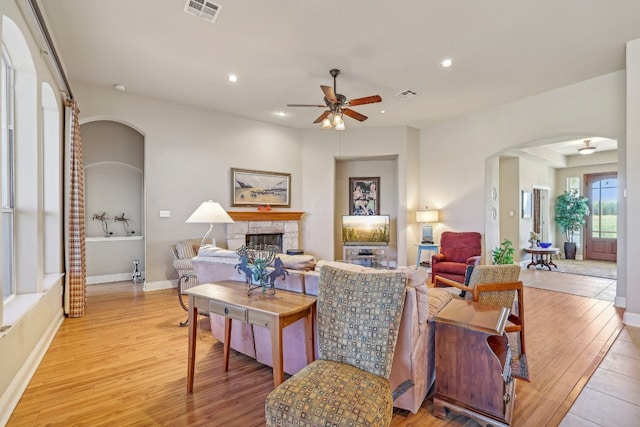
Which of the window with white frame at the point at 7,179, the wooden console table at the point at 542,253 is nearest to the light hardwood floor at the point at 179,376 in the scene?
the window with white frame at the point at 7,179

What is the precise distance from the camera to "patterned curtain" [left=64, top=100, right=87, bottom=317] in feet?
13.0

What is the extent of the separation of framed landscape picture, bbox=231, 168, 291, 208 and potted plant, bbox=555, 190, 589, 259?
7.55 m

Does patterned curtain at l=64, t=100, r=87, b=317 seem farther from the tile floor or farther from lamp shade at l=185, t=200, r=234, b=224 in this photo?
the tile floor

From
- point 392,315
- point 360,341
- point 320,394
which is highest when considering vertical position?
point 392,315

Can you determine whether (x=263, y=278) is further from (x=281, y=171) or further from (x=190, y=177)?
(x=281, y=171)

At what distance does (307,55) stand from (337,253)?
15.8ft

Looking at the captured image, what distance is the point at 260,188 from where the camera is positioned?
21.9 feet

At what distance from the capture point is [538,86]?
16.0ft

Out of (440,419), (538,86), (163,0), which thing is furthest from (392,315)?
(538,86)

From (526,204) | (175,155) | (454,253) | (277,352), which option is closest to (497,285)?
(277,352)

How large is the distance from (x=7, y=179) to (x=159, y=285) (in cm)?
294

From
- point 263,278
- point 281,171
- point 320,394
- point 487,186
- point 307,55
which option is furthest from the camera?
point 281,171

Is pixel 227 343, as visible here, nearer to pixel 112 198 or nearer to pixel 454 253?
pixel 454 253

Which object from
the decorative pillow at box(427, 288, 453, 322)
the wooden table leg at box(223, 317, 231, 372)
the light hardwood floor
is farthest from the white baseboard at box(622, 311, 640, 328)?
the wooden table leg at box(223, 317, 231, 372)
